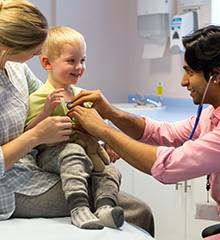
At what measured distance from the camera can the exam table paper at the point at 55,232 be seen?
151 cm

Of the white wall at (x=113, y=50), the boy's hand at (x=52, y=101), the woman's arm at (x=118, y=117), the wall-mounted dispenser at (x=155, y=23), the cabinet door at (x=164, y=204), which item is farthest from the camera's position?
the white wall at (x=113, y=50)

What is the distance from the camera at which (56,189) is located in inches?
69.8

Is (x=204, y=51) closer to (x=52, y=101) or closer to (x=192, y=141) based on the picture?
(x=192, y=141)

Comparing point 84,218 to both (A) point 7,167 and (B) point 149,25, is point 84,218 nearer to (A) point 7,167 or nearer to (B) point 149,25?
(A) point 7,167

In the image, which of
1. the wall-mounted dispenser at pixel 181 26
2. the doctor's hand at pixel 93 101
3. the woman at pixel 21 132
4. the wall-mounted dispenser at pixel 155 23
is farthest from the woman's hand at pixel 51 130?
the wall-mounted dispenser at pixel 155 23

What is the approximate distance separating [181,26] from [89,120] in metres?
1.90

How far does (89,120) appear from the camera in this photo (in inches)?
67.4

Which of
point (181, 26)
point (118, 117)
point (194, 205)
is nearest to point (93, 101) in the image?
point (118, 117)

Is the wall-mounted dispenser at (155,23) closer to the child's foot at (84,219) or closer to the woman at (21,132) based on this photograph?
the woman at (21,132)

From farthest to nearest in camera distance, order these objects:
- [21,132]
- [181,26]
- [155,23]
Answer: [155,23], [181,26], [21,132]

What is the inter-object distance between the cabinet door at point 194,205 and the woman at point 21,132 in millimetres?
1217

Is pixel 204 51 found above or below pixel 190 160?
above

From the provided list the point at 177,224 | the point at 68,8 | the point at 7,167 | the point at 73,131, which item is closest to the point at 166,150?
the point at 73,131

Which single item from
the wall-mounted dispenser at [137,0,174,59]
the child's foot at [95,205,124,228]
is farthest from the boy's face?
the wall-mounted dispenser at [137,0,174,59]
